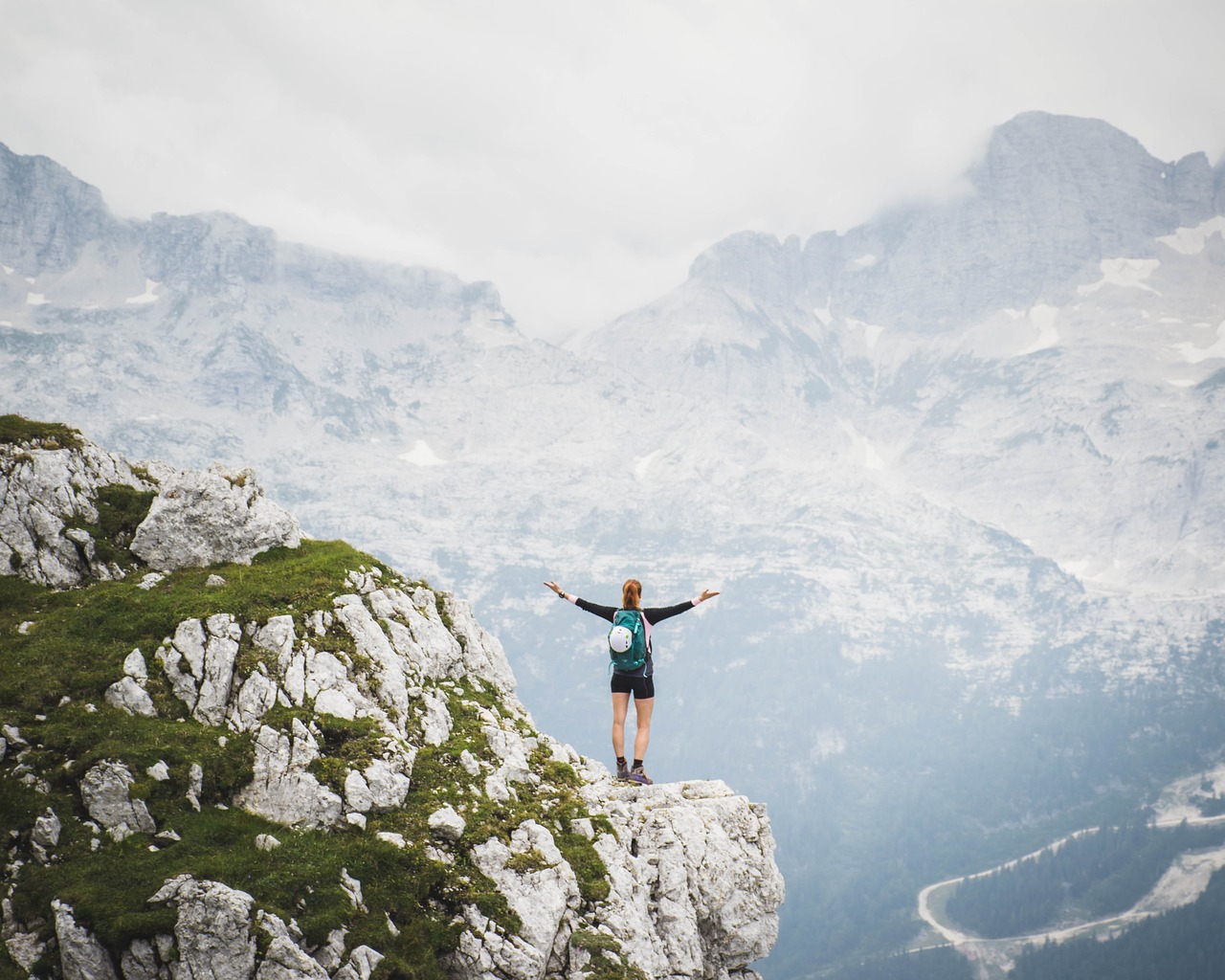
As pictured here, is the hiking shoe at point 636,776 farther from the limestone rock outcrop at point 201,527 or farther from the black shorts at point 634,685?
the limestone rock outcrop at point 201,527

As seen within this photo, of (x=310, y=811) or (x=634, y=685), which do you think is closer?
(x=310, y=811)

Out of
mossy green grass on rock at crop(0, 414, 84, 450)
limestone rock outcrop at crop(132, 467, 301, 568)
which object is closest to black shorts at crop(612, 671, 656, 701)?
limestone rock outcrop at crop(132, 467, 301, 568)

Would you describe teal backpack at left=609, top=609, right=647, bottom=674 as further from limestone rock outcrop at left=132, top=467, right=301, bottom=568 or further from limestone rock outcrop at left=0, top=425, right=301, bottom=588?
limestone rock outcrop at left=132, top=467, right=301, bottom=568

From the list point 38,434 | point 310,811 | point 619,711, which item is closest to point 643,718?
point 619,711

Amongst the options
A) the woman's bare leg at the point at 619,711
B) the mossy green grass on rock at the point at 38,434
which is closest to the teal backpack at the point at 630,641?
the woman's bare leg at the point at 619,711

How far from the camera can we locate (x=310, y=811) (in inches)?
786

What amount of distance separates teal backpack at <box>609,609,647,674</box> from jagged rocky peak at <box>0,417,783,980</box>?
4.33m

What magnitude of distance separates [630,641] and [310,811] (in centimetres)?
962

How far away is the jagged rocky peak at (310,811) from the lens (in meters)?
16.8

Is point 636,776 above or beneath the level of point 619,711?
beneath

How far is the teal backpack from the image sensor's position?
77.9 feet

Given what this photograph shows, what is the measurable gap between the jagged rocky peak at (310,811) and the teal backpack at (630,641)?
433 centimetres

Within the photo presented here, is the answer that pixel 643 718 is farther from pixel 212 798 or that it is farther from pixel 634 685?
pixel 212 798

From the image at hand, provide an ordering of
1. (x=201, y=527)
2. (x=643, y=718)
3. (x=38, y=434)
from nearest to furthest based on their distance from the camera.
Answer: (x=643, y=718) → (x=201, y=527) → (x=38, y=434)
